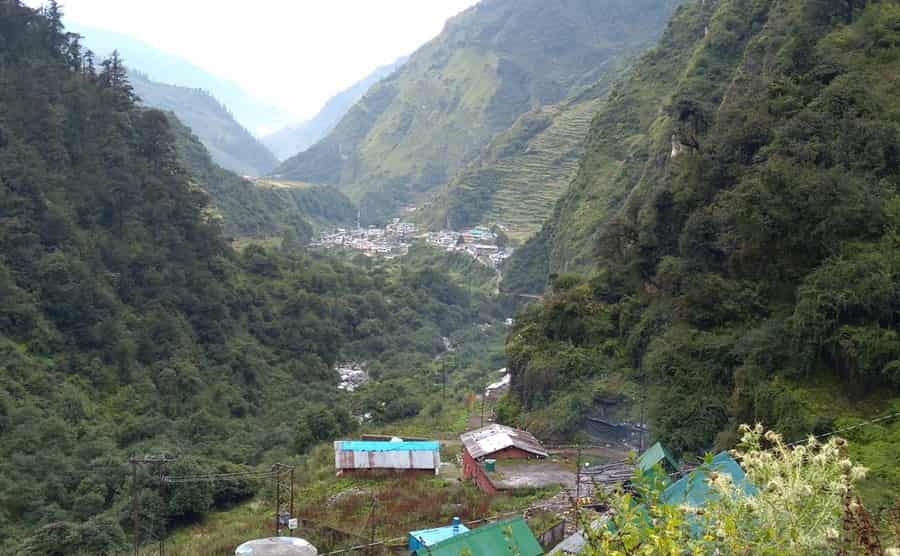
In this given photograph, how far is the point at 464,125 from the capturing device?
105375mm

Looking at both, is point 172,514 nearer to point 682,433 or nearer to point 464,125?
point 682,433

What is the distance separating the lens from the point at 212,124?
491ft

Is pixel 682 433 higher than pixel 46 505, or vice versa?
pixel 682 433

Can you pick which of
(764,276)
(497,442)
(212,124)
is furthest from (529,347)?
(212,124)

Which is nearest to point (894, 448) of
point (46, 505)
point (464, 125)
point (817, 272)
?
point (817, 272)

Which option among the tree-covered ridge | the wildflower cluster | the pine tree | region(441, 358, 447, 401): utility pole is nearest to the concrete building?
the tree-covered ridge

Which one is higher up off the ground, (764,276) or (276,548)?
(764,276)

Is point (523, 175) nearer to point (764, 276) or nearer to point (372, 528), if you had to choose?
point (764, 276)

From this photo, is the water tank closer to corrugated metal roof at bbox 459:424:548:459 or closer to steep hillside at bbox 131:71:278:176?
corrugated metal roof at bbox 459:424:548:459

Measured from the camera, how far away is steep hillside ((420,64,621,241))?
218ft

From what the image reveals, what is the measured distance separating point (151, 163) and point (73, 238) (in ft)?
22.1

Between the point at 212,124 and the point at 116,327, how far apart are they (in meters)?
130

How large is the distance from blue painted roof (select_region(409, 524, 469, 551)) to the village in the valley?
144ft

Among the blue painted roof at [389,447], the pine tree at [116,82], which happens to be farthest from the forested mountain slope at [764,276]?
the pine tree at [116,82]
